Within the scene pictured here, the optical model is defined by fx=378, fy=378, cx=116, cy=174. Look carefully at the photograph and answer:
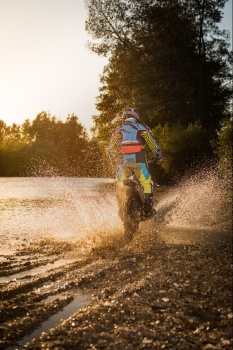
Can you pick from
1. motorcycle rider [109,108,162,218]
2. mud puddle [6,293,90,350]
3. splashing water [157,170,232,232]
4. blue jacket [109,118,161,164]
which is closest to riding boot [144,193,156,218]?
motorcycle rider [109,108,162,218]

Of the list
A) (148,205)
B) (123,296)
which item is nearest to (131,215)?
(148,205)

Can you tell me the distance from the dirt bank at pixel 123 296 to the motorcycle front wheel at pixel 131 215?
0.40 meters

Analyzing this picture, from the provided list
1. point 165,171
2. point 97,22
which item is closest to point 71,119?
point 97,22

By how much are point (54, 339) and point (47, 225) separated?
7.67 meters

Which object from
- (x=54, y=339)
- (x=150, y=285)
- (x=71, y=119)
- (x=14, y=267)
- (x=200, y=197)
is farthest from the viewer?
(x=71, y=119)

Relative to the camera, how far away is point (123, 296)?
414 cm

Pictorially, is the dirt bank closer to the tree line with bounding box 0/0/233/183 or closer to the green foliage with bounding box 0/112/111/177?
the tree line with bounding box 0/0/233/183

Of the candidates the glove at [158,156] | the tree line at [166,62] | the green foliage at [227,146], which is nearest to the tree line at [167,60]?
the tree line at [166,62]

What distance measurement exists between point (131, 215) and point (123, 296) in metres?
3.31

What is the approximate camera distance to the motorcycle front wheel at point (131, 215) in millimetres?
7352

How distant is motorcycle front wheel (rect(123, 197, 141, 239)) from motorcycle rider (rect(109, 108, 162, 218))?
0.22 meters

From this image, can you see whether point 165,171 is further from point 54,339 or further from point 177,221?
point 54,339

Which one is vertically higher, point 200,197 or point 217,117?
point 217,117

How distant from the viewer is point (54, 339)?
3.11 meters
